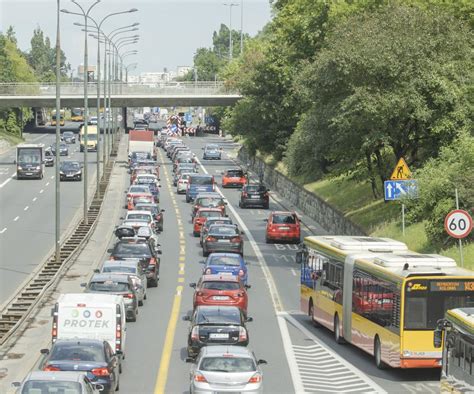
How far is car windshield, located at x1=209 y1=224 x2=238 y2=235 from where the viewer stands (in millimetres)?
53031

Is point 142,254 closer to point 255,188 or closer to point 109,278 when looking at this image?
point 109,278

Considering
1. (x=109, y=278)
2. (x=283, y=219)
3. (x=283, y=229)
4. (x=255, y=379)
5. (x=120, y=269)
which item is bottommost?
(x=283, y=229)

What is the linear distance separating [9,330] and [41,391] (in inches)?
530

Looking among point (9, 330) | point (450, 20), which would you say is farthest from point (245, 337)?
point (450, 20)

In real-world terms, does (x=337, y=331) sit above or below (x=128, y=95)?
below

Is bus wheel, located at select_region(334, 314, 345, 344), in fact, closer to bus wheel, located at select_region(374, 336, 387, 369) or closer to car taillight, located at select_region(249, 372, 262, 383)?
bus wheel, located at select_region(374, 336, 387, 369)

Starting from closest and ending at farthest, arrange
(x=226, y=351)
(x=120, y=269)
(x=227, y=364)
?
(x=227, y=364), (x=226, y=351), (x=120, y=269)

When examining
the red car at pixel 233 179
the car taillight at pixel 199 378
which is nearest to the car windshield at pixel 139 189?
the red car at pixel 233 179

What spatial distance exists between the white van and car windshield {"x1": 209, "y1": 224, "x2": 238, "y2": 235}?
78.5ft

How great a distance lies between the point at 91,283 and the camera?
36062 mm

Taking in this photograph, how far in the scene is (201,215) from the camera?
62000mm

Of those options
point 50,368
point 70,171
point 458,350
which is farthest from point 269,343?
point 70,171

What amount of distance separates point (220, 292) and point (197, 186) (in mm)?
41690

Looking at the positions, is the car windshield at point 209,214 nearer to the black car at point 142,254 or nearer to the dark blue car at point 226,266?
the black car at point 142,254
